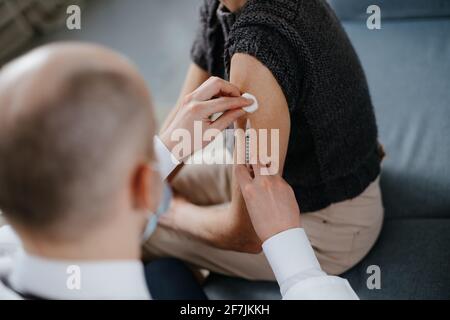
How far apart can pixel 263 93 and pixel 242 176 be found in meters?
0.15

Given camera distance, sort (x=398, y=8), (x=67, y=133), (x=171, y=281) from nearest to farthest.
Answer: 1. (x=67, y=133)
2. (x=171, y=281)
3. (x=398, y=8)

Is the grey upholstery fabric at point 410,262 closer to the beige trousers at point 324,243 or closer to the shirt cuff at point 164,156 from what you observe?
the beige trousers at point 324,243

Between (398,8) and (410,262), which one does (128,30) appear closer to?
(398,8)

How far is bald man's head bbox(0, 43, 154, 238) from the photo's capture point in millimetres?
521

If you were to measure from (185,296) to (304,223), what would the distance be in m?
0.28

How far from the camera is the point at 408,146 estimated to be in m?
1.35

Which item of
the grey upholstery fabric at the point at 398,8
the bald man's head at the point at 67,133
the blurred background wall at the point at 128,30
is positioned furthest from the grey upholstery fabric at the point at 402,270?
the blurred background wall at the point at 128,30

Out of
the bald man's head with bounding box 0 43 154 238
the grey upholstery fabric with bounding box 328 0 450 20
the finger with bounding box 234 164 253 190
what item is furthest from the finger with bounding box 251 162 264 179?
the grey upholstery fabric with bounding box 328 0 450 20

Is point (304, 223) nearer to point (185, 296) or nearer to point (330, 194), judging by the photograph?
point (330, 194)

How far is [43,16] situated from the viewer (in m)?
2.33

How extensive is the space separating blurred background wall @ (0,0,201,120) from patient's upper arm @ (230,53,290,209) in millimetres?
1113

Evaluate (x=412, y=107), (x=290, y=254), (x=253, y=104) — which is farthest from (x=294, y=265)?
(x=412, y=107)

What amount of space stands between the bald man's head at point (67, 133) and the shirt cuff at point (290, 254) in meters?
0.35

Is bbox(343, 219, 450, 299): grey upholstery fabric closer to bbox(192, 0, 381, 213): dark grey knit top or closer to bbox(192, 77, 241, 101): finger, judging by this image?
bbox(192, 0, 381, 213): dark grey knit top
